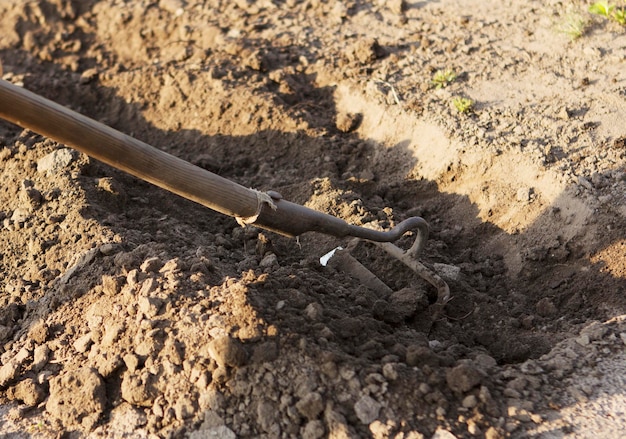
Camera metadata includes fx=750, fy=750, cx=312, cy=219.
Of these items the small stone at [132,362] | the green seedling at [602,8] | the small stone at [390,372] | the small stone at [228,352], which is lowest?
the small stone at [132,362]

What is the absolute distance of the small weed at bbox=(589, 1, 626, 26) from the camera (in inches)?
215

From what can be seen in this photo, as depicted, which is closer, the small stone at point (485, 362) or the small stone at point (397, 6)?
the small stone at point (485, 362)

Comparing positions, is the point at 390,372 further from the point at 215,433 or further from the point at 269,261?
Answer: the point at 269,261

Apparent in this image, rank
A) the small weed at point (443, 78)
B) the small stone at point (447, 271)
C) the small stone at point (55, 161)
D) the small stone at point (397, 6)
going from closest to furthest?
the small stone at point (447, 271)
the small stone at point (55, 161)
the small weed at point (443, 78)
the small stone at point (397, 6)

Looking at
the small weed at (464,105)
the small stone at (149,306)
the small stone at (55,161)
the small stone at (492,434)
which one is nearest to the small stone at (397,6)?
the small weed at (464,105)

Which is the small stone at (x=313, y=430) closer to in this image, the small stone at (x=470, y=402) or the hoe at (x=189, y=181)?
the small stone at (x=470, y=402)

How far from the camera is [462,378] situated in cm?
303

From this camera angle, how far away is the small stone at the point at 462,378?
119 inches

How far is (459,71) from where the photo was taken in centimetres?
536

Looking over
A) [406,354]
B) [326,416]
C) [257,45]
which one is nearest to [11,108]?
[326,416]

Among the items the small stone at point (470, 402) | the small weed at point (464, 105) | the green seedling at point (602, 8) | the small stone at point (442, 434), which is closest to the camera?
the small stone at point (442, 434)

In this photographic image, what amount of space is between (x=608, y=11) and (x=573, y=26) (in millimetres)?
334

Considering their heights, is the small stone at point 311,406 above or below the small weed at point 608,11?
below

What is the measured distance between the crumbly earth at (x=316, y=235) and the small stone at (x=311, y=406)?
1 cm
